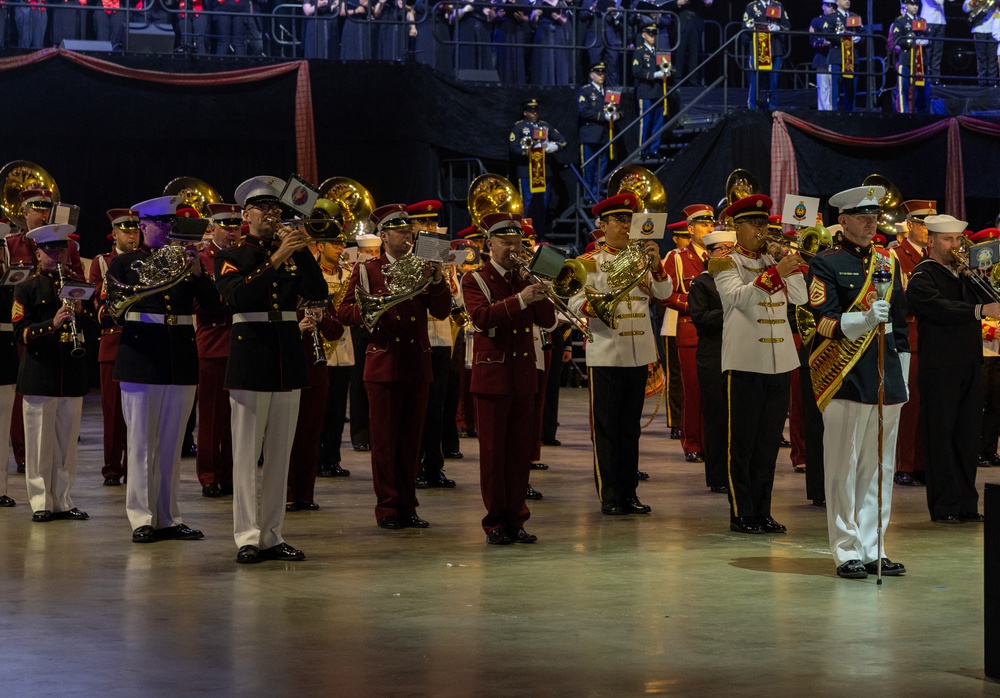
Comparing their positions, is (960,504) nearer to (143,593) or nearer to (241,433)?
(241,433)

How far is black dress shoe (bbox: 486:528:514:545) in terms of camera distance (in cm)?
829

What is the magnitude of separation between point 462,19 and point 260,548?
1167 cm

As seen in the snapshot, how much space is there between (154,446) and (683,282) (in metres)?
5.62

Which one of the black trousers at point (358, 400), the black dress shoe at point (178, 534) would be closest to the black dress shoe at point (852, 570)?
the black dress shoe at point (178, 534)

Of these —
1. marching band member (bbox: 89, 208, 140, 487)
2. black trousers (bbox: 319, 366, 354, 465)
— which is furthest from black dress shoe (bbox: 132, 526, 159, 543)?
black trousers (bbox: 319, 366, 354, 465)

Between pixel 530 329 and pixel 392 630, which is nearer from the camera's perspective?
pixel 392 630

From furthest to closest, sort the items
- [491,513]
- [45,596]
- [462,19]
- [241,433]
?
[462,19], [491,513], [241,433], [45,596]

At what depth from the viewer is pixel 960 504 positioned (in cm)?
Answer: 928

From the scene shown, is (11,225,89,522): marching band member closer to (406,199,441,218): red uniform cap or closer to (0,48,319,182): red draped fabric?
(406,199,441,218): red uniform cap

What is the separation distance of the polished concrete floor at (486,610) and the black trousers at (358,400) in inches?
116

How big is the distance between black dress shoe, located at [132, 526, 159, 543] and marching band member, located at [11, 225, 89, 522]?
92 centimetres

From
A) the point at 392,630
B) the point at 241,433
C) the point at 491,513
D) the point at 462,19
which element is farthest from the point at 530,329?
the point at 462,19

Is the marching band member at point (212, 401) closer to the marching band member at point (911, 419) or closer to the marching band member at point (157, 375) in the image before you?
the marching band member at point (157, 375)

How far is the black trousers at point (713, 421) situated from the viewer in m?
10.4
